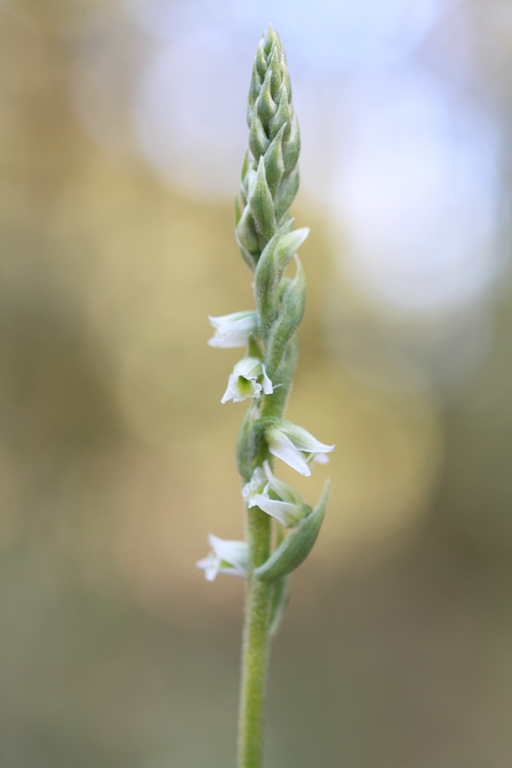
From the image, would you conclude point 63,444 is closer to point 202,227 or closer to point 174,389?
point 174,389

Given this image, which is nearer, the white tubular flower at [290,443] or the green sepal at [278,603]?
the white tubular flower at [290,443]

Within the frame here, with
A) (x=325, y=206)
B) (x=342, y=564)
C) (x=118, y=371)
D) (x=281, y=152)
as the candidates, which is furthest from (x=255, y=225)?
(x=342, y=564)

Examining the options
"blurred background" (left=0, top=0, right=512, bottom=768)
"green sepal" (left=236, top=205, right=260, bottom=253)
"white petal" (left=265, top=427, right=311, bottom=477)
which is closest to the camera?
"white petal" (left=265, top=427, right=311, bottom=477)

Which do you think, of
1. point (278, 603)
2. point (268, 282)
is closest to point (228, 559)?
point (278, 603)

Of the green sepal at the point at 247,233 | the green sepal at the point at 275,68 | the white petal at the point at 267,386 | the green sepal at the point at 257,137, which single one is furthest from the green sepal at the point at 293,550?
the green sepal at the point at 275,68

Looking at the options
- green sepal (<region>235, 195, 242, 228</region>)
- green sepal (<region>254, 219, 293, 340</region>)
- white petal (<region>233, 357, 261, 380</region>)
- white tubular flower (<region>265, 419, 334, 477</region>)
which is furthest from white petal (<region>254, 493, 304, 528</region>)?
green sepal (<region>235, 195, 242, 228</region>)

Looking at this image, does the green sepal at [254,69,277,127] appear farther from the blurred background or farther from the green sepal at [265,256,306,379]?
the blurred background

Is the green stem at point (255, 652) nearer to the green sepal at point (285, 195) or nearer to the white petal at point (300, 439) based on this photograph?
the white petal at point (300, 439)
